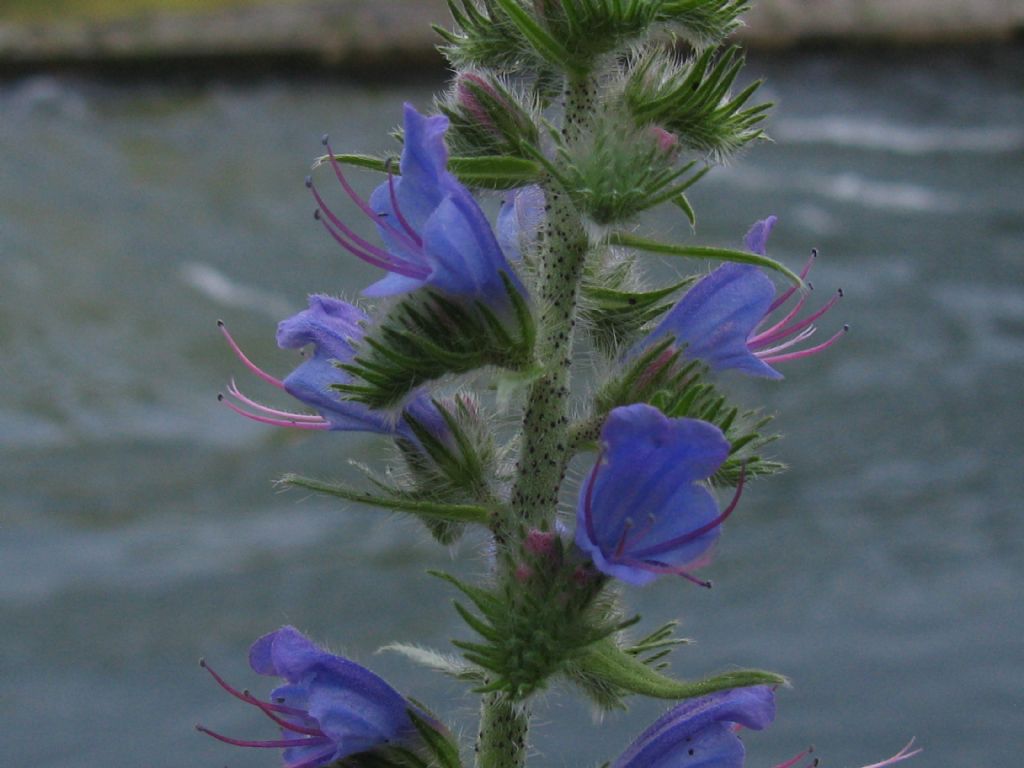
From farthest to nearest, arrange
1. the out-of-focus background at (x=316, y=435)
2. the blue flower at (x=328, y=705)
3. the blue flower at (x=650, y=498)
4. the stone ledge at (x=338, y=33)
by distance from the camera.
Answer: the stone ledge at (x=338, y=33), the out-of-focus background at (x=316, y=435), the blue flower at (x=328, y=705), the blue flower at (x=650, y=498)

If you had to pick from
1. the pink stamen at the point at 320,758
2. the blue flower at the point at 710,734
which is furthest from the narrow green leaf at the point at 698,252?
the pink stamen at the point at 320,758

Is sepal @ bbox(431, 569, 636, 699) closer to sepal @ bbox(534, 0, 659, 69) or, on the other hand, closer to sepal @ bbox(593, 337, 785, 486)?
sepal @ bbox(593, 337, 785, 486)

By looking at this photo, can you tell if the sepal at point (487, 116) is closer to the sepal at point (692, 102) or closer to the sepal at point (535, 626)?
the sepal at point (692, 102)

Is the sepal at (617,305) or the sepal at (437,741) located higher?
the sepal at (617,305)

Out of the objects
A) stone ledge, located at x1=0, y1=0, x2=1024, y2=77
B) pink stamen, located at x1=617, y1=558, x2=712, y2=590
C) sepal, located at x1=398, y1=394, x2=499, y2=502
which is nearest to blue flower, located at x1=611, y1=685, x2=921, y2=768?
pink stamen, located at x1=617, y1=558, x2=712, y2=590

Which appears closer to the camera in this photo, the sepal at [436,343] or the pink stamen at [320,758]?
the sepal at [436,343]

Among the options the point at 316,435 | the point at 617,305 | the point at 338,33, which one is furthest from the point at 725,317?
the point at 338,33

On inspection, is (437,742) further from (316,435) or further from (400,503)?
(316,435)
